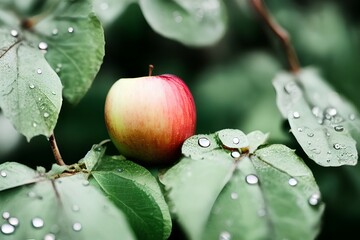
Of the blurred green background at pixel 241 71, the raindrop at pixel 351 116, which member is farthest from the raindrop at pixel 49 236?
the raindrop at pixel 351 116

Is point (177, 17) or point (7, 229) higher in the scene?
point (177, 17)

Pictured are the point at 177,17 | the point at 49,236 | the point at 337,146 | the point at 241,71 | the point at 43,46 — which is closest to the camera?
the point at 49,236

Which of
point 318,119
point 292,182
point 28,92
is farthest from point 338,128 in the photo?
point 28,92

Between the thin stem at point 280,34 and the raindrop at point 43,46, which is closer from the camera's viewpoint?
the raindrop at point 43,46

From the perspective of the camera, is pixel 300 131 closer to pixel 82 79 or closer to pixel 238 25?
pixel 82 79

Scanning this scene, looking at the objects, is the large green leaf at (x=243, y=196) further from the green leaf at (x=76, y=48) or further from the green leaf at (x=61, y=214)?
the green leaf at (x=76, y=48)

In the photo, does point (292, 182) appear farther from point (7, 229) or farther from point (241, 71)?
point (241, 71)

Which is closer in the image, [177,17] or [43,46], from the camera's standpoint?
[43,46]

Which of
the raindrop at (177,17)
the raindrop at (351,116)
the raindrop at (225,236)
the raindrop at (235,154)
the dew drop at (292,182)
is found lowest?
the raindrop at (225,236)
